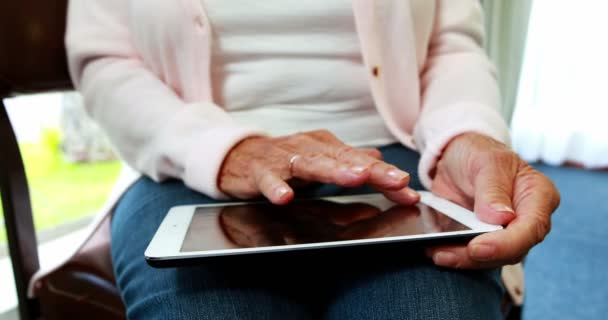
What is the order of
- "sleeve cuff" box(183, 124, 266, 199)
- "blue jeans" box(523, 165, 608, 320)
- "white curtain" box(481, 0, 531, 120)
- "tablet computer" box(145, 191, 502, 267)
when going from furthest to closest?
"white curtain" box(481, 0, 531, 120), "blue jeans" box(523, 165, 608, 320), "sleeve cuff" box(183, 124, 266, 199), "tablet computer" box(145, 191, 502, 267)

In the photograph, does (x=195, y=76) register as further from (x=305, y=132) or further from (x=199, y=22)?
(x=305, y=132)

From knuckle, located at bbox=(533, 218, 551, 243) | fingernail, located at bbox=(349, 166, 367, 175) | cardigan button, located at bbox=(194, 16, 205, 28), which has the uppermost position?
cardigan button, located at bbox=(194, 16, 205, 28)

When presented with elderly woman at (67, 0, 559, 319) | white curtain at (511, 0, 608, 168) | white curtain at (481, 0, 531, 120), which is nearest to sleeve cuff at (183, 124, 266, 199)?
elderly woman at (67, 0, 559, 319)

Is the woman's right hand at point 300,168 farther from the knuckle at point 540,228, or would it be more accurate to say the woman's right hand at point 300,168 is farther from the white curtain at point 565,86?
the white curtain at point 565,86

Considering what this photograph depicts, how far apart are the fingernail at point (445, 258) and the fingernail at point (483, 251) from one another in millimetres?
19

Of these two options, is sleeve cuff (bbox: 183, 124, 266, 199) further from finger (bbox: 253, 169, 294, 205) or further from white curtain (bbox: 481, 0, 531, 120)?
white curtain (bbox: 481, 0, 531, 120)

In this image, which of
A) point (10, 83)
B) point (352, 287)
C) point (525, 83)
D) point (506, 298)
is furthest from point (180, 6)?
point (525, 83)

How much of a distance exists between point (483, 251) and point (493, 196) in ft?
0.18

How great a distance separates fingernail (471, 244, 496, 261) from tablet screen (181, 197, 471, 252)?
2cm

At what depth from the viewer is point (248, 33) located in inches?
19.9

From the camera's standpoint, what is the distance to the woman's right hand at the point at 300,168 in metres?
0.34

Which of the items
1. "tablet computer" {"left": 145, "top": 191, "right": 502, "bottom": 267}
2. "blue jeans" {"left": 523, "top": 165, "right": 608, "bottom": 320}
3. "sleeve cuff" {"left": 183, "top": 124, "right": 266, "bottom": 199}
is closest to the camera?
"tablet computer" {"left": 145, "top": 191, "right": 502, "bottom": 267}

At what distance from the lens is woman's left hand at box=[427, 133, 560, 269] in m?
0.31

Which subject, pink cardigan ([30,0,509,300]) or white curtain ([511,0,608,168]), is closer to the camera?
pink cardigan ([30,0,509,300])
